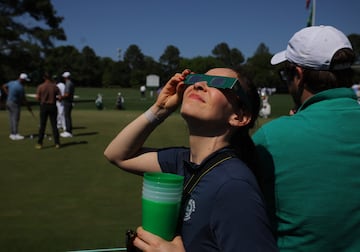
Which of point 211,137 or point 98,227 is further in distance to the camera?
point 98,227

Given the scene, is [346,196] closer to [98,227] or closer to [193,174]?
[193,174]

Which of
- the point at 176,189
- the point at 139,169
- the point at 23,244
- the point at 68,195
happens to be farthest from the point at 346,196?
the point at 68,195

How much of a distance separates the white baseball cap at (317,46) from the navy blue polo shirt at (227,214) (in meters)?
0.60

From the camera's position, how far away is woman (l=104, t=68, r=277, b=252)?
1.57 metres

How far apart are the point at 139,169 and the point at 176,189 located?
2.98 ft

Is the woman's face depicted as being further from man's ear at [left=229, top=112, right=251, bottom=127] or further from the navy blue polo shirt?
the navy blue polo shirt

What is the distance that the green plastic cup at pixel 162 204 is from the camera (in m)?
1.66

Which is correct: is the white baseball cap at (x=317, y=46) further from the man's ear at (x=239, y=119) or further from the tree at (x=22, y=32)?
the tree at (x=22, y=32)

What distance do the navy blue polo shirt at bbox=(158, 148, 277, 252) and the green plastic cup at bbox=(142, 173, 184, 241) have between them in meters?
0.10

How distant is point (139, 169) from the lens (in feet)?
8.38

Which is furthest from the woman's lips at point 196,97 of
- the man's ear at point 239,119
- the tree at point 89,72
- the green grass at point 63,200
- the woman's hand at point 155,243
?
the tree at point 89,72

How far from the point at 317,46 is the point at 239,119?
512 mm

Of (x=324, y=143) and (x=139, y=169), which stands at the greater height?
(x=324, y=143)

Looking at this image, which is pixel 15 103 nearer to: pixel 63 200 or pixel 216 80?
pixel 63 200
